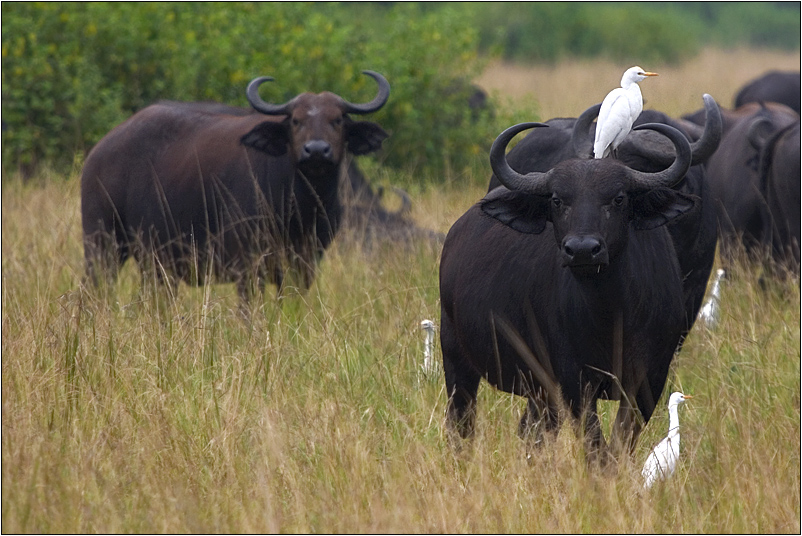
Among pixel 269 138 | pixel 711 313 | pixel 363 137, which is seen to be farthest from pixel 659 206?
pixel 363 137

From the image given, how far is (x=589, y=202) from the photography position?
4.00 m

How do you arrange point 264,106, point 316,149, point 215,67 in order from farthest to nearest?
point 215,67, point 264,106, point 316,149

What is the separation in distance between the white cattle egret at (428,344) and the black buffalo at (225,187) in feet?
5.04

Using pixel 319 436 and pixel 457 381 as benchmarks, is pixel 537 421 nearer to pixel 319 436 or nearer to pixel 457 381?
pixel 457 381

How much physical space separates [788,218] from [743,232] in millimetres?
518

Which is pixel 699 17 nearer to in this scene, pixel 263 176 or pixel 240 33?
pixel 240 33

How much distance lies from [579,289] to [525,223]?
12.2 inches

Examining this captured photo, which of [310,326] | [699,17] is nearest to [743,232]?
[310,326]

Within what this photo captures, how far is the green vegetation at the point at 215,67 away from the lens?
11781 mm

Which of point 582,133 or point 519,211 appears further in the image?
point 582,133

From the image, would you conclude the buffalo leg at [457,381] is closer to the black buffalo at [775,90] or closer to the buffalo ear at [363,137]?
the buffalo ear at [363,137]

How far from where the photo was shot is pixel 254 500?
3801 millimetres

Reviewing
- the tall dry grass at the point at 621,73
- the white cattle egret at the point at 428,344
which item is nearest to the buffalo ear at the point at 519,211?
the white cattle egret at the point at 428,344

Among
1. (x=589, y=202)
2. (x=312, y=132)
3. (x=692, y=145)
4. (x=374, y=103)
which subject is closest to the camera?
(x=589, y=202)
